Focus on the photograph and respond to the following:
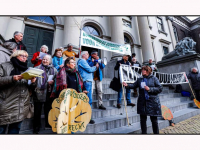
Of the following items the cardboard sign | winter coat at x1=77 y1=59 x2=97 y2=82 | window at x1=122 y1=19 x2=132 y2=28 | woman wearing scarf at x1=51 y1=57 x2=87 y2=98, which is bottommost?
the cardboard sign

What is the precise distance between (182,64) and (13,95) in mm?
8662

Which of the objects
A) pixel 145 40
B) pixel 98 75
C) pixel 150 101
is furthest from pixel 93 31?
pixel 150 101

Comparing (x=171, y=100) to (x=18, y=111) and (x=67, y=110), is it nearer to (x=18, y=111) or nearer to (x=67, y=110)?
(x=67, y=110)

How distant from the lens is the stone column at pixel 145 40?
33.6ft

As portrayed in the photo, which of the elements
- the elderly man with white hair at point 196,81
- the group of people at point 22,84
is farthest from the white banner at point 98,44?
the elderly man with white hair at point 196,81

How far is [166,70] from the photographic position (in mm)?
7645

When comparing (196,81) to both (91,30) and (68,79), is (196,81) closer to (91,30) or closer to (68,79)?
(68,79)

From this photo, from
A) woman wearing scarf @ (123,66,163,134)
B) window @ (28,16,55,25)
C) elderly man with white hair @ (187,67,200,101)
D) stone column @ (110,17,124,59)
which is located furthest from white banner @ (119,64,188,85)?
window @ (28,16,55,25)

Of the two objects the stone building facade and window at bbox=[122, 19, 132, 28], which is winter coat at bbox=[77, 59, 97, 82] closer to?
the stone building facade

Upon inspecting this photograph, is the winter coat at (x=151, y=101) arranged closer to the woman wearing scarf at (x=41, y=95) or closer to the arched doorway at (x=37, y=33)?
the woman wearing scarf at (x=41, y=95)

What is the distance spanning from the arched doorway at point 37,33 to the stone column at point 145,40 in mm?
8499

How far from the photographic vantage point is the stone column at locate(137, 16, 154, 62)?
1024cm

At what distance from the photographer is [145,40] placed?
34.5 feet

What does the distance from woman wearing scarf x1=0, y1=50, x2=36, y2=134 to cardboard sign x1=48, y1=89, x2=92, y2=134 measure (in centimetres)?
48
